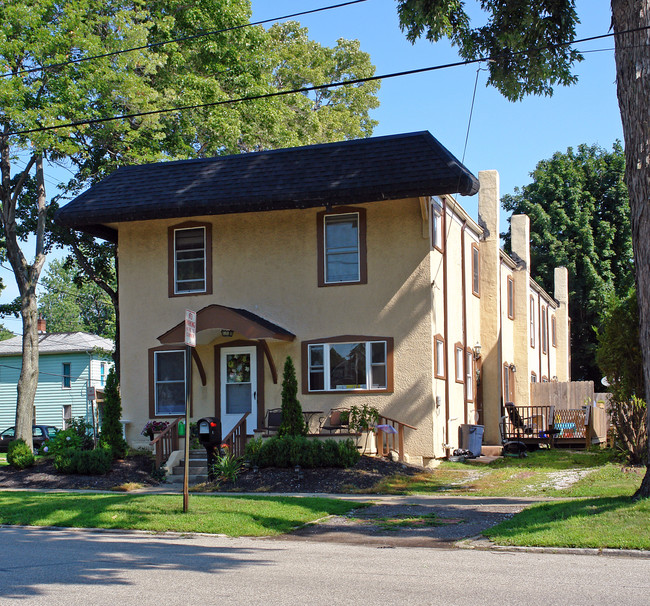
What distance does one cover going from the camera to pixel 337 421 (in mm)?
19219

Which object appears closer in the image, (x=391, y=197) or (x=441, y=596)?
(x=441, y=596)

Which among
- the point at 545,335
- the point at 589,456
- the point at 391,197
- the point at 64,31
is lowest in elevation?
the point at 589,456

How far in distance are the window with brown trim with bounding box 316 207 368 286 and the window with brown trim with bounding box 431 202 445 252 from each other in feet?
5.39

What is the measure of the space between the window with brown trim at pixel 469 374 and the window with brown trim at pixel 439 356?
261 centimetres

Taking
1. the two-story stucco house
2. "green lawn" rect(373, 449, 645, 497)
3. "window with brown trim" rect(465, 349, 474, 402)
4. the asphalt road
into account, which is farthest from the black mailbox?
"window with brown trim" rect(465, 349, 474, 402)

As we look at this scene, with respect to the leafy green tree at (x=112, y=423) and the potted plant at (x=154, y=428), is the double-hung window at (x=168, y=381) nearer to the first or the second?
the potted plant at (x=154, y=428)

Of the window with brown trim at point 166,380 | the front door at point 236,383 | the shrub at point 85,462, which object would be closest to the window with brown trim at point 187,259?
→ the window with brown trim at point 166,380

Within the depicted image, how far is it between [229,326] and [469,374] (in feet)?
24.7

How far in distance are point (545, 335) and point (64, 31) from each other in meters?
23.5

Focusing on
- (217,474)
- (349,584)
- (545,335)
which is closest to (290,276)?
(217,474)

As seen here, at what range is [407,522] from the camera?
39.9ft

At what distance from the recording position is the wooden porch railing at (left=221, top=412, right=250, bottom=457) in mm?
18312

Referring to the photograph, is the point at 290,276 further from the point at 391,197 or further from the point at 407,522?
the point at 407,522

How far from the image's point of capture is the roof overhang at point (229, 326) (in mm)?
19453
